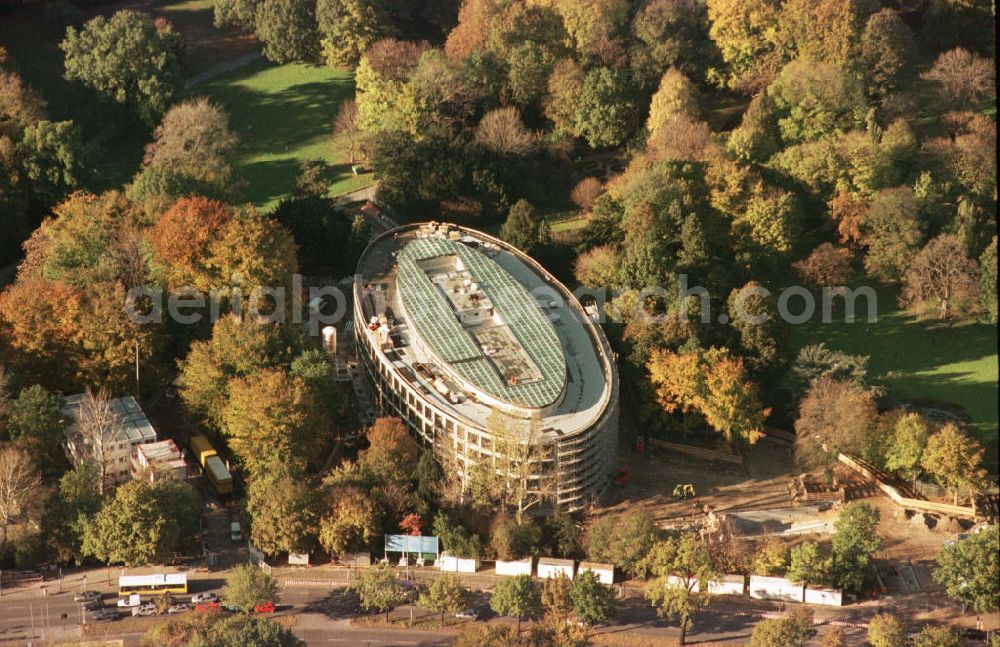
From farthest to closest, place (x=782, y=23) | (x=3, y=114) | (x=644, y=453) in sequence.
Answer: (x=782, y=23) → (x=3, y=114) → (x=644, y=453)

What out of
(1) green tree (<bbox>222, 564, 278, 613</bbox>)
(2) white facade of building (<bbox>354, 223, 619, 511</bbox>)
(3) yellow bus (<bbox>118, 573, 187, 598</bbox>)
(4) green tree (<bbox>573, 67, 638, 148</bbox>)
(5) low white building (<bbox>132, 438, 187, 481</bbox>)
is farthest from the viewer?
(4) green tree (<bbox>573, 67, 638, 148</bbox>)

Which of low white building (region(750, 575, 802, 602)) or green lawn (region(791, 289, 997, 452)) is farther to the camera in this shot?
green lawn (region(791, 289, 997, 452))

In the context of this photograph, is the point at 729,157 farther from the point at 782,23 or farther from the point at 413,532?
the point at 413,532

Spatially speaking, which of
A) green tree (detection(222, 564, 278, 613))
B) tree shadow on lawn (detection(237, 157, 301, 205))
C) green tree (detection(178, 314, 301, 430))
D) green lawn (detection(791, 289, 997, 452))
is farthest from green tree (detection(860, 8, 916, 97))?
green tree (detection(222, 564, 278, 613))

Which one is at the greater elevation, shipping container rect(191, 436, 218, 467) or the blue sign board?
shipping container rect(191, 436, 218, 467)

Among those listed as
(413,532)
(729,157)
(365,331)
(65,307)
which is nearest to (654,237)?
(729,157)

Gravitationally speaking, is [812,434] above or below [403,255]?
below

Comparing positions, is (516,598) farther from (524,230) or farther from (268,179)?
(268,179)

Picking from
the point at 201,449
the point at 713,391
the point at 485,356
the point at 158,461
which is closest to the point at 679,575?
the point at 713,391

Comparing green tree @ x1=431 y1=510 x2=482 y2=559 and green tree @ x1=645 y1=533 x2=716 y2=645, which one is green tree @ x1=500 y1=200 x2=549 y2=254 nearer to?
green tree @ x1=431 y1=510 x2=482 y2=559
